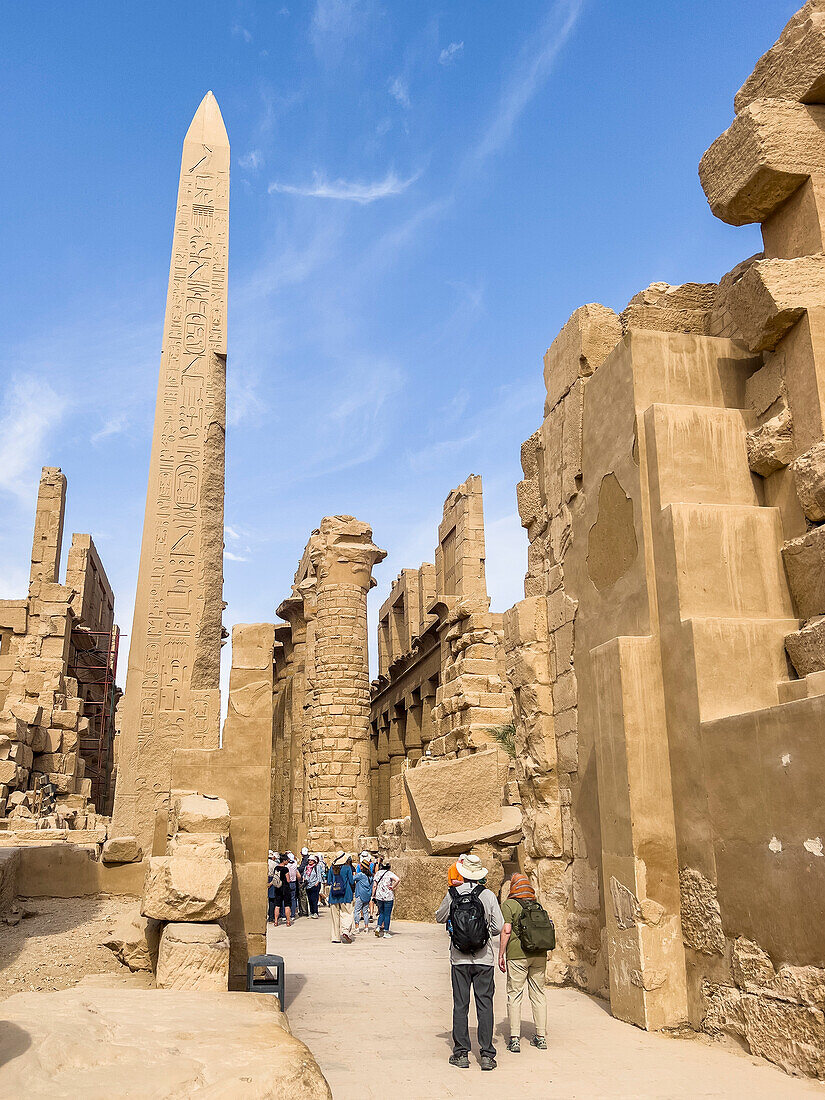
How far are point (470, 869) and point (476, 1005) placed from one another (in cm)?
65

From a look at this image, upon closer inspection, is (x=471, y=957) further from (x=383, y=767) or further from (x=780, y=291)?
(x=383, y=767)

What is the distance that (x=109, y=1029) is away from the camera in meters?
2.99

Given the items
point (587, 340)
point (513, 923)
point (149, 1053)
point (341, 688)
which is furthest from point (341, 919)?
point (341, 688)

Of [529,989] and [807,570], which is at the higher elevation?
[807,570]

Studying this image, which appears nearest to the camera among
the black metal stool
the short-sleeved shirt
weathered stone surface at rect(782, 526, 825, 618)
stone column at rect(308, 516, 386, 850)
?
weathered stone surface at rect(782, 526, 825, 618)

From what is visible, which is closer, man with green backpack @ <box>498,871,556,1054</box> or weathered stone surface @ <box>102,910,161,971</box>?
man with green backpack @ <box>498,871,556,1054</box>

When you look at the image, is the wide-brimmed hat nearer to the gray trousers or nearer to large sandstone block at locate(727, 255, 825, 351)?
the gray trousers

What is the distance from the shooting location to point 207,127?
36.9 ft

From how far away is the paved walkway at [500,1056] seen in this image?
3992 millimetres

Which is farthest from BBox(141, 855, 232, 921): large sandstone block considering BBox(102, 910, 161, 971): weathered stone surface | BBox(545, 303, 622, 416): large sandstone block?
BBox(545, 303, 622, 416): large sandstone block

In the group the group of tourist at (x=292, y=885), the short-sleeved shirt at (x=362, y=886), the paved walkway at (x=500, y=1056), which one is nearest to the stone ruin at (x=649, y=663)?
the paved walkway at (x=500, y=1056)

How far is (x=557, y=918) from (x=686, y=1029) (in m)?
1.85

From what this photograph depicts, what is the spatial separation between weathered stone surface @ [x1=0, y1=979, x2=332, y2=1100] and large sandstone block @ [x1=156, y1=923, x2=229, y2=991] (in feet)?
3.55

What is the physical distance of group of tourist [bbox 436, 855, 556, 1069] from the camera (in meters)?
4.66
